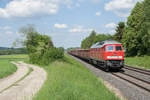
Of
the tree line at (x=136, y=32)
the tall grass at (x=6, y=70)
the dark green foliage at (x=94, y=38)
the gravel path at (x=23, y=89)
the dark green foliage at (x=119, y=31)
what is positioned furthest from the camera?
the dark green foliage at (x=94, y=38)

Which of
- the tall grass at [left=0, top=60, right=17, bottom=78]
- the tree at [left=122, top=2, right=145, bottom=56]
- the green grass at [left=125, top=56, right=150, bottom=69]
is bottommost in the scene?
the tall grass at [left=0, top=60, right=17, bottom=78]

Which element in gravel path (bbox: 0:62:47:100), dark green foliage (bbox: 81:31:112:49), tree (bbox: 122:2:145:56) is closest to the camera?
gravel path (bbox: 0:62:47:100)

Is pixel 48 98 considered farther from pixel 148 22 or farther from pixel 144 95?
pixel 148 22

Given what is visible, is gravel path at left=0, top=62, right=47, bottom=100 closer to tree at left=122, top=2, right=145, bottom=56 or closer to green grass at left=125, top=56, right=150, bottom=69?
green grass at left=125, top=56, right=150, bottom=69

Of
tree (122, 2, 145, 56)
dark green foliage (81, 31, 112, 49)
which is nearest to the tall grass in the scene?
tree (122, 2, 145, 56)

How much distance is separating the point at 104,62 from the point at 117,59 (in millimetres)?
1509

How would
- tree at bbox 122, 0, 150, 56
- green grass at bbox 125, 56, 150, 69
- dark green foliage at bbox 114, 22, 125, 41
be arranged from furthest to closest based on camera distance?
dark green foliage at bbox 114, 22, 125, 41 → tree at bbox 122, 0, 150, 56 → green grass at bbox 125, 56, 150, 69

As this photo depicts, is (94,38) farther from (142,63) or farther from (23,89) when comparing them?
(23,89)

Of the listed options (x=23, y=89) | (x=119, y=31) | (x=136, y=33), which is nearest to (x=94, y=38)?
(x=119, y=31)

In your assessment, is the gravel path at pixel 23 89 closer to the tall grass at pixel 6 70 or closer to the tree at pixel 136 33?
the tall grass at pixel 6 70

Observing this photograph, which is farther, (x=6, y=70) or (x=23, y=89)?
(x=6, y=70)

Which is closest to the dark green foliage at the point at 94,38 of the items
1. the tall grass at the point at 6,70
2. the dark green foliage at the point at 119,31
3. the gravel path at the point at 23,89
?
the dark green foliage at the point at 119,31

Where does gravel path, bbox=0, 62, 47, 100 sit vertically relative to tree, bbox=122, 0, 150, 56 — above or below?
below

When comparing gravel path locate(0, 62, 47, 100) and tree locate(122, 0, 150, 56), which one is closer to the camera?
gravel path locate(0, 62, 47, 100)
